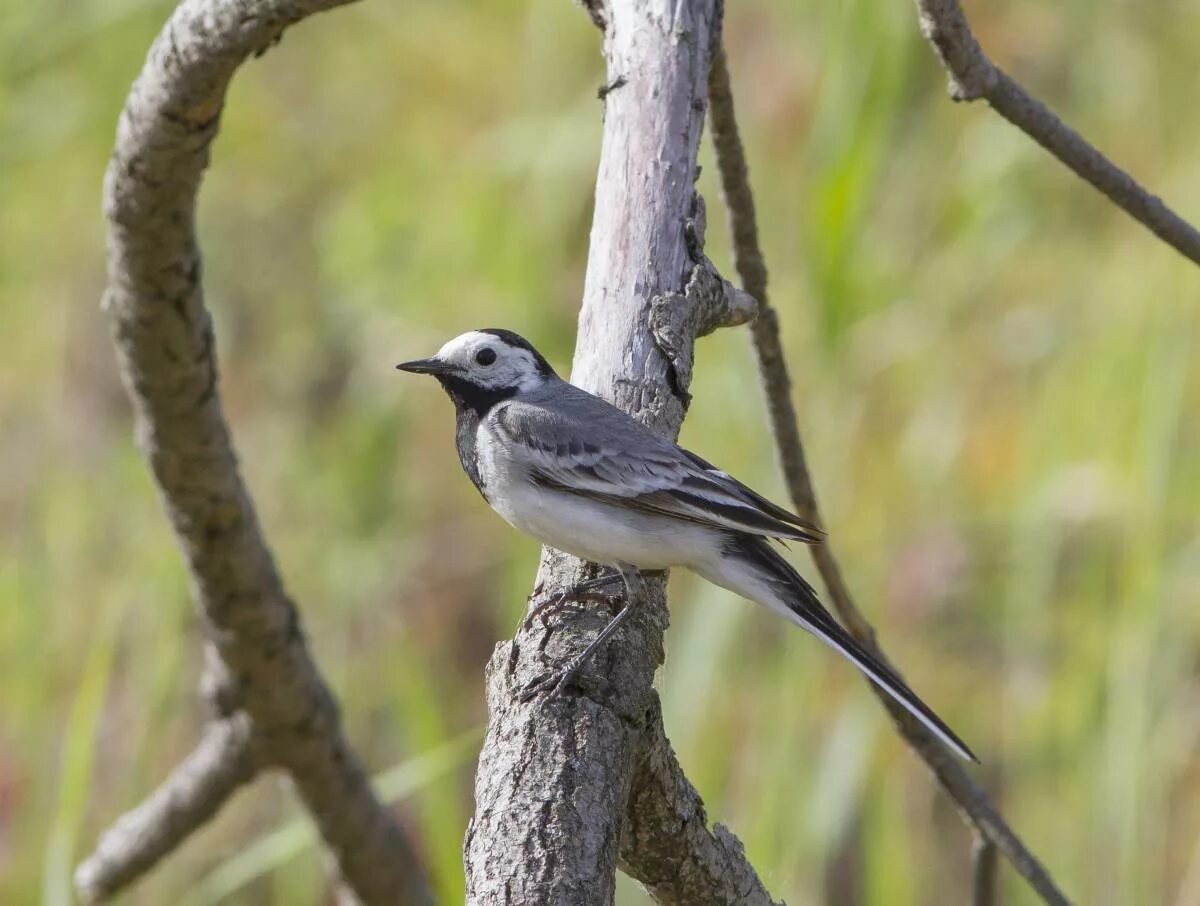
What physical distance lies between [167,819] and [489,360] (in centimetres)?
138

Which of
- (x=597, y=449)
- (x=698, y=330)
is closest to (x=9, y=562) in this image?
(x=597, y=449)

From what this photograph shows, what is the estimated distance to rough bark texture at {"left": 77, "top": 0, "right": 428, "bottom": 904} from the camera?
8.79 feet

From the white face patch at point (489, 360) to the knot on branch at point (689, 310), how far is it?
83 centimetres

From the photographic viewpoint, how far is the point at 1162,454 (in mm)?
3287

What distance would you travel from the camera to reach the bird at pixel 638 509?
96.0 inches

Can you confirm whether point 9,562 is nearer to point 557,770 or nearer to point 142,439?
point 142,439

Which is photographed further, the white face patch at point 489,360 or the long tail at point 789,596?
the white face patch at point 489,360

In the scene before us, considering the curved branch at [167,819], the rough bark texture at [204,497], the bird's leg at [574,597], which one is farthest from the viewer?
the curved branch at [167,819]

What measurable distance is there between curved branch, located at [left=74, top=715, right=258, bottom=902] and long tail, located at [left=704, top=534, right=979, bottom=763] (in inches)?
56.6

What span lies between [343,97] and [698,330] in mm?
4431

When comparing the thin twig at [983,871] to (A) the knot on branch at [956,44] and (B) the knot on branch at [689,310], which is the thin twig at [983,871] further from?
(A) the knot on branch at [956,44]

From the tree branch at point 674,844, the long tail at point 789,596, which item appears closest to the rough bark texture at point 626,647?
the tree branch at point 674,844

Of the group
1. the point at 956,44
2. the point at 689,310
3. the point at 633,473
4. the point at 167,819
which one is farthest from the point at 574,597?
the point at 167,819

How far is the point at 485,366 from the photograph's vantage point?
10.4ft
